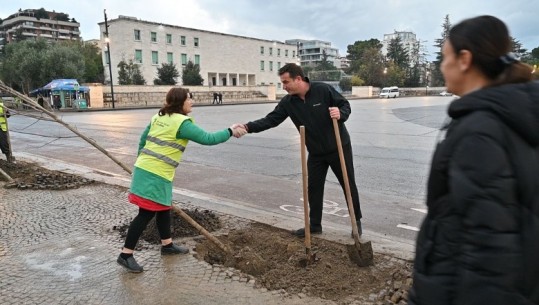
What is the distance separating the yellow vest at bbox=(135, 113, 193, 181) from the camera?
143 inches

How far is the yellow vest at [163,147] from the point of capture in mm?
3631

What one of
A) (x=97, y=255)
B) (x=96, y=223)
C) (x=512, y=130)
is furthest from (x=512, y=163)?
(x=96, y=223)

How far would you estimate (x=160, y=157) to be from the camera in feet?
12.0

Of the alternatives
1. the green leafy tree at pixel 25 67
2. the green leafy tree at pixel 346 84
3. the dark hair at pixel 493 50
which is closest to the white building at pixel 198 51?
the green leafy tree at pixel 346 84

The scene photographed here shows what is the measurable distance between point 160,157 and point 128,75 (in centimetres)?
5642

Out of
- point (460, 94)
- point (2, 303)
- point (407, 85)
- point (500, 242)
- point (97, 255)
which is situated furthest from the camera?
point (407, 85)

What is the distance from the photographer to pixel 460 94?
1.65 m

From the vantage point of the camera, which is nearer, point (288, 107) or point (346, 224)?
point (288, 107)

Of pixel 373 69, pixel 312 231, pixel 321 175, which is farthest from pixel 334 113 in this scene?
pixel 373 69

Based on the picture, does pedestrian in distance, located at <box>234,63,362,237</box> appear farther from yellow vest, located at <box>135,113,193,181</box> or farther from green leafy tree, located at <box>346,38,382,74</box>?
green leafy tree, located at <box>346,38,382,74</box>

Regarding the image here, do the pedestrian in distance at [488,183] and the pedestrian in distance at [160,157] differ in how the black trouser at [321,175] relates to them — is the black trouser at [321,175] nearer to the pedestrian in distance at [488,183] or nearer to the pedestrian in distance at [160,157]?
the pedestrian in distance at [160,157]

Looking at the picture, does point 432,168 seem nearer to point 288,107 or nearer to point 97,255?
point 288,107

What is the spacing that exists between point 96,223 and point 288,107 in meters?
2.77

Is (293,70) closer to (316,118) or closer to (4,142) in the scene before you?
(316,118)
